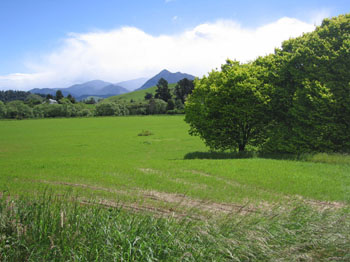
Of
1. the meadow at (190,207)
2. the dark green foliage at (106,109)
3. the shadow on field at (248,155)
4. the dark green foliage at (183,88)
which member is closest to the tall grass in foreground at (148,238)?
the meadow at (190,207)

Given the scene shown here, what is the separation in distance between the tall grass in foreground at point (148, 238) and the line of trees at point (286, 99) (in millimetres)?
14479

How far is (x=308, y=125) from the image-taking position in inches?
808

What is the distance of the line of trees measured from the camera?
63.7 feet

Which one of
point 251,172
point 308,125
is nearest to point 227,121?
point 308,125

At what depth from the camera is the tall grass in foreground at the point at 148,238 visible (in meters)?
5.25

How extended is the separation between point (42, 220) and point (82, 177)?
8.81 m

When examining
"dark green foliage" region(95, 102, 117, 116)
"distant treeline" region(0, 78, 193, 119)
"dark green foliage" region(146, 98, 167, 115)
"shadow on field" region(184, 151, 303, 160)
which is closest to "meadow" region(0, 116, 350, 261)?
"shadow on field" region(184, 151, 303, 160)

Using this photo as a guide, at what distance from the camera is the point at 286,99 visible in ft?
70.2

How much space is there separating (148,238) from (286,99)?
62.0ft

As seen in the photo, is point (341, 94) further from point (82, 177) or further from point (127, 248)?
point (127, 248)

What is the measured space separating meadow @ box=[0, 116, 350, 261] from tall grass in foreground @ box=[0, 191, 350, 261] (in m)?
0.02

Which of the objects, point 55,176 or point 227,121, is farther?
point 227,121

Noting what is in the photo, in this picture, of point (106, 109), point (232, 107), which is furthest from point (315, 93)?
point (106, 109)

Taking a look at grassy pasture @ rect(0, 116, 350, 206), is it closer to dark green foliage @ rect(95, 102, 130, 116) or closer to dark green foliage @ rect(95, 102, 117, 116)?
dark green foliage @ rect(95, 102, 130, 116)
